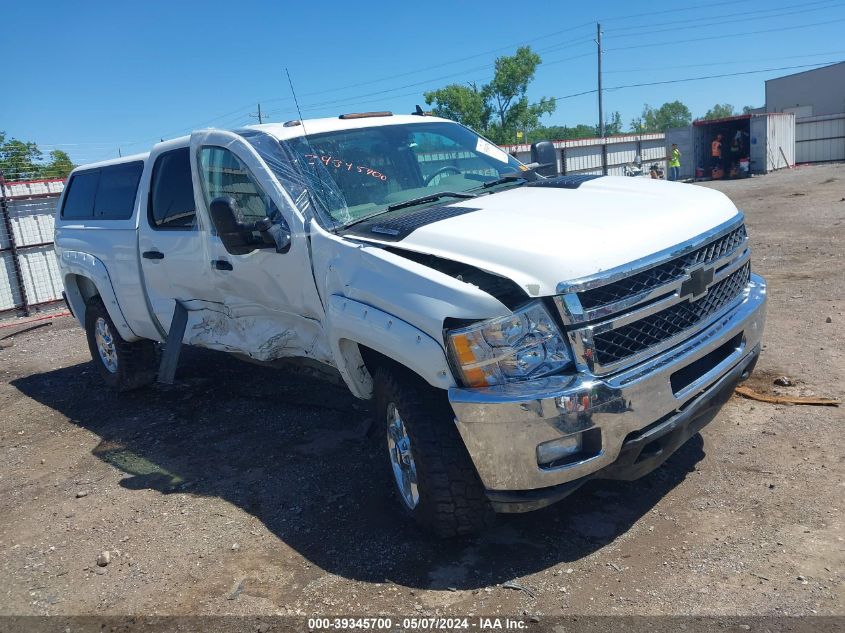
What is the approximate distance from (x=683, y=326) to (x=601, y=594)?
125cm

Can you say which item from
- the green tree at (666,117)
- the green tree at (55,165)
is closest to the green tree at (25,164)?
the green tree at (55,165)

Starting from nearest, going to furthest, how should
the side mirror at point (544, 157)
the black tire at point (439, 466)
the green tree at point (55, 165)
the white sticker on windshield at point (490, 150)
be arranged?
the black tire at point (439, 466) → the white sticker on windshield at point (490, 150) → the side mirror at point (544, 157) → the green tree at point (55, 165)

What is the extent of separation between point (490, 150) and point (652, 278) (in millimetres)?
2235

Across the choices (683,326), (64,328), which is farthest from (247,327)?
(64,328)

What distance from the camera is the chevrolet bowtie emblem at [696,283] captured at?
328cm

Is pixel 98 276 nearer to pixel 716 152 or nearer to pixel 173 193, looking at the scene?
pixel 173 193

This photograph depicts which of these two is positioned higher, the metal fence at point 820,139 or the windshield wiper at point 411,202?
the windshield wiper at point 411,202

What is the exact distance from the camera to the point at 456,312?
2.98m

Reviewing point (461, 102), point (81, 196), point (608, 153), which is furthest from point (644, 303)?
point (461, 102)

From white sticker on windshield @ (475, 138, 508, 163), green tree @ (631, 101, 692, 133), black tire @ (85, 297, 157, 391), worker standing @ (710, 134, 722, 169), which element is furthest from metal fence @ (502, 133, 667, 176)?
green tree @ (631, 101, 692, 133)

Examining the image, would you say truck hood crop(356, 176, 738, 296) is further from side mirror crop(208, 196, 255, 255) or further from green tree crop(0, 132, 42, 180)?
green tree crop(0, 132, 42, 180)

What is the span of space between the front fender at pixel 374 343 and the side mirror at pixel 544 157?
7.32 feet

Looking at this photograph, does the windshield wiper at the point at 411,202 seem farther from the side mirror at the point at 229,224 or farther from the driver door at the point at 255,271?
the side mirror at the point at 229,224

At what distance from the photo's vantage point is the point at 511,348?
9.66 feet
